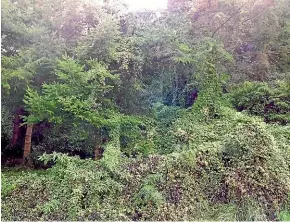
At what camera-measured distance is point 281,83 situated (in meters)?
6.70

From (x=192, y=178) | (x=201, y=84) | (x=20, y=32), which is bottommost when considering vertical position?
(x=192, y=178)

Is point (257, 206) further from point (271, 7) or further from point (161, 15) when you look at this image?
point (161, 15)

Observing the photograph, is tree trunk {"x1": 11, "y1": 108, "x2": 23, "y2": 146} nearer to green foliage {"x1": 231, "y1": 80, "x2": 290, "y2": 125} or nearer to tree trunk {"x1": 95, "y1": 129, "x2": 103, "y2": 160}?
tree trunk {"x1": 95, "y1": 129, "x2": 103, "y2": 160}

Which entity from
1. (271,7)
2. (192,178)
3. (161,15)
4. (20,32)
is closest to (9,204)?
(192,178)

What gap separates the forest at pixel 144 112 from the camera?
4.47 meters

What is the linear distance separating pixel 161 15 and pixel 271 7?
292 cm

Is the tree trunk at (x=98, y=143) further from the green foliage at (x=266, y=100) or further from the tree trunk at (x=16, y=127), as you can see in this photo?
the green foliage at (x=266, y=100)

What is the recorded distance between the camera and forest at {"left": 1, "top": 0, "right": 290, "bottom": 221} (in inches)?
176

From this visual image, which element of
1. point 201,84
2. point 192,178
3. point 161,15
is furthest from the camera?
point 161,15

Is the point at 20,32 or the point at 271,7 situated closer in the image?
the point at 20,32

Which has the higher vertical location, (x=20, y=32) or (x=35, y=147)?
(x=20, y=32)

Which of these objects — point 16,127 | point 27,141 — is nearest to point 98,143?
point 27,141

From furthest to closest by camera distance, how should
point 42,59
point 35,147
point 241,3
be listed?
point 241,3, point 35,147, point 42,59

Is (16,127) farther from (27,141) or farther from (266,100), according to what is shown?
(266,100)
